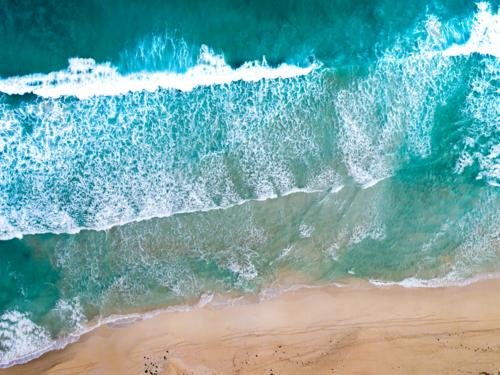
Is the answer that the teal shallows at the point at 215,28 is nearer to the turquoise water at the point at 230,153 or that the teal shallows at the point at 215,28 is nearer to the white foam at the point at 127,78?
the turquoise water at the point at 230,153

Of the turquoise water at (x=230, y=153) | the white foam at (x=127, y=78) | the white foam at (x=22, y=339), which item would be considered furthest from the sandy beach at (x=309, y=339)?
the white foam at (x=127, y=78)

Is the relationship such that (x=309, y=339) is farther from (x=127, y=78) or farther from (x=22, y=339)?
(x=127, y=78)

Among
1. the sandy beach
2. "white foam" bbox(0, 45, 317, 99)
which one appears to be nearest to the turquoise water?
"white foam" bbox(0, 45, 317, 99)

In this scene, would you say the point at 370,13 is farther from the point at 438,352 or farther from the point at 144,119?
the point at 438,352

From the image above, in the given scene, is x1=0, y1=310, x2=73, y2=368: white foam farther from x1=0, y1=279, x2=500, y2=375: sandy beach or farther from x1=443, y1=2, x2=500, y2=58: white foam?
x1=443, y1=2, x2=500, y2=58: white foam

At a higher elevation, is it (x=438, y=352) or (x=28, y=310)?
(x=28, y=310)

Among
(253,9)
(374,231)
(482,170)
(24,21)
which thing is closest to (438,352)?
(374,231)
